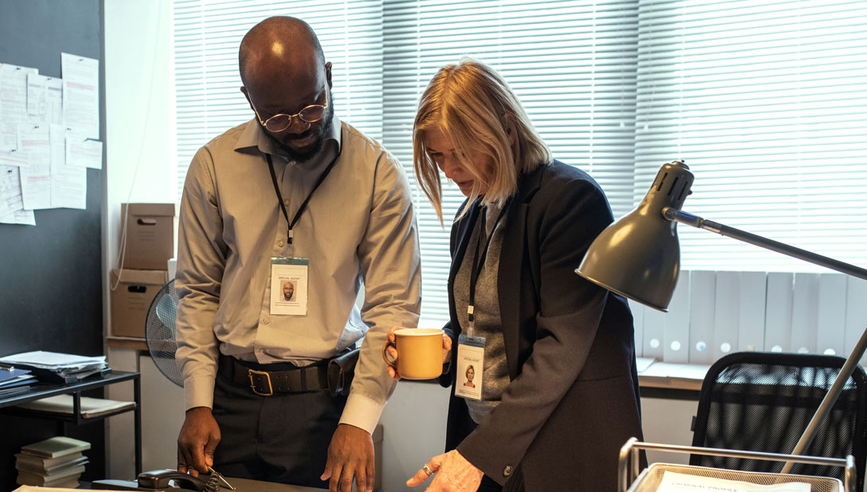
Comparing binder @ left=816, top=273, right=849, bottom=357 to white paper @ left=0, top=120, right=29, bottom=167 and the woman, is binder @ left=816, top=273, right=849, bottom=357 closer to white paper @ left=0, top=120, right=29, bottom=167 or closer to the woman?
the woman

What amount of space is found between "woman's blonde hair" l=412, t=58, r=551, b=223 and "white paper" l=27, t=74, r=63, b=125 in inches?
90.0

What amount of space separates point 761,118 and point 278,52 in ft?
7.06

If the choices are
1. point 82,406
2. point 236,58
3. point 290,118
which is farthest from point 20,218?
point 290,118

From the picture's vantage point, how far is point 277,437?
5.30 feet

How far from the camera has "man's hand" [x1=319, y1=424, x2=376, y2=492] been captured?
142 centimetres

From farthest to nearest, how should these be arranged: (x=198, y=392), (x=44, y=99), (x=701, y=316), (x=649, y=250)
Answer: (x=44, y=99) < (x=701, y=316) < (x=198, y=392) < (x=649, y=250)

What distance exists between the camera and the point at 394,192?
5.63 ft

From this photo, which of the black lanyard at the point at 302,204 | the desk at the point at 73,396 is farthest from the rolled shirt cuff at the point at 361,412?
the desk at the point at 73,396

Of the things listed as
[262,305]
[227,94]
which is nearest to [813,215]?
[262,305]

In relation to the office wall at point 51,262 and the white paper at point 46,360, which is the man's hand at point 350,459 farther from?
the office wall at point 51,262

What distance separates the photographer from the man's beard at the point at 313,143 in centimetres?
159

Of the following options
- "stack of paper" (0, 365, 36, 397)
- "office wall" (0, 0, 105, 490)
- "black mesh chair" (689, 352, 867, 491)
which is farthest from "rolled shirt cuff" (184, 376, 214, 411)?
"office wall" (0, 0, 105, 490)

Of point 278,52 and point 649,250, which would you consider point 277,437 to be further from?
point 649,250

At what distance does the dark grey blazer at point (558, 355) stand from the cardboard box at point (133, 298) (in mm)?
2400
